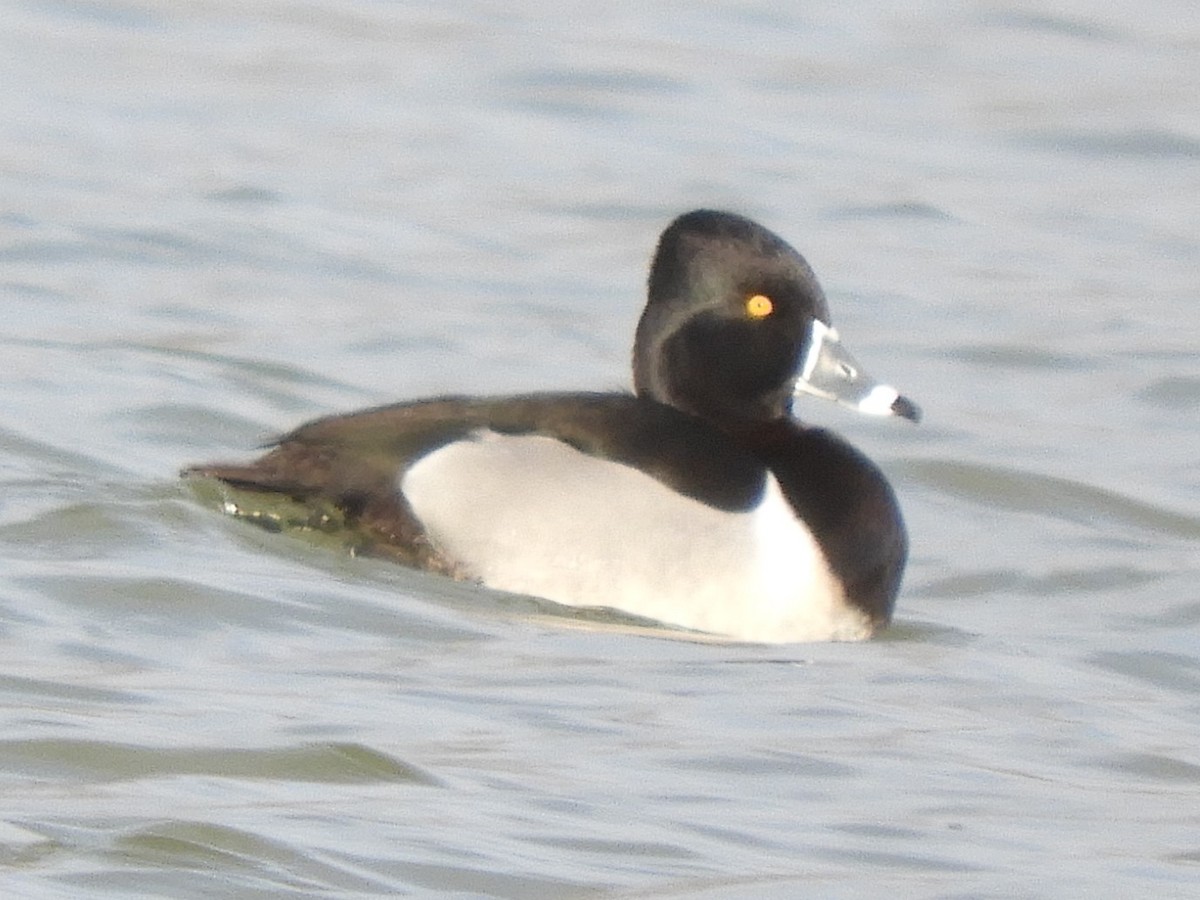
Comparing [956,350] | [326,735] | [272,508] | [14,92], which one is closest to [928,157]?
[956,350]

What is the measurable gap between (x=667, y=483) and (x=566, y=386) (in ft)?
10.1

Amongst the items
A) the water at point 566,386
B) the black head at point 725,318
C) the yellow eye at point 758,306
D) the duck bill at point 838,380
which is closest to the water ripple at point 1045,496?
the water at point 566,386

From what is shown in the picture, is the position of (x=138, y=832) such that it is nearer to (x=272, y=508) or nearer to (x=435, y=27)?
(x=272, y=508)

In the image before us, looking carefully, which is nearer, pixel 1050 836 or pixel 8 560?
pixel 1050 836

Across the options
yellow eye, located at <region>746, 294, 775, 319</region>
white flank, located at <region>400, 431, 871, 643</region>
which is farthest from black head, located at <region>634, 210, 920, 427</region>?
white flank, located at <region>400, 431, 871, 643</region>

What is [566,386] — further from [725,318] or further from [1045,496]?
[725,318]

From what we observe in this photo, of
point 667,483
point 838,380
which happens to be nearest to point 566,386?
point 838,380

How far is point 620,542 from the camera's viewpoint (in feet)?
22.7

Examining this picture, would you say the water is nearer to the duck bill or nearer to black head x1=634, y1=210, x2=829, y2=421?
the duck bill

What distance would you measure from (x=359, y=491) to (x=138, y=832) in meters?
2.32

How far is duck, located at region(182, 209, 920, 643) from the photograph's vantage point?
22.8ft

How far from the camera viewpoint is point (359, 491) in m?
7.10

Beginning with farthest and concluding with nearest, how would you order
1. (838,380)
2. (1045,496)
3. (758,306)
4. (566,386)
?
(566,386) → (1045,496) → (838,380) → (758,306)

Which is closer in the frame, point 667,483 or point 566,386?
point 667,483
